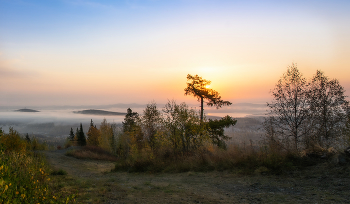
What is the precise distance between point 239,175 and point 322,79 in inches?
593

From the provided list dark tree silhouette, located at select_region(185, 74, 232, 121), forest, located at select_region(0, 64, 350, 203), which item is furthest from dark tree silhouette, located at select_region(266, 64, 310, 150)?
dark tree silhouette, located at select_region(185, 74, 232, 121)

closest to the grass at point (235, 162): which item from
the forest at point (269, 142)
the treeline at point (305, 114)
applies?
the forest at point (269, 142)

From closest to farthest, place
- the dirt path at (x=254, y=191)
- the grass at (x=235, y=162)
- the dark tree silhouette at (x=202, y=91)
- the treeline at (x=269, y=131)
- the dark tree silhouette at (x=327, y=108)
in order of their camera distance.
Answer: the dirt path at (x=254, y=191) < the grass at (x=235, y=162) < the treeline at (x=269, y=131) < the dark tree silhouette at (x=327, y=108) < the dark tree silhouette at (x=202, y=91)

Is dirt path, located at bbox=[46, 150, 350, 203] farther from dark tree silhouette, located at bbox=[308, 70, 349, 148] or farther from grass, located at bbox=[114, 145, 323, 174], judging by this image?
dark tree silhouette, located at bbox=[308, 70, 349, 148]

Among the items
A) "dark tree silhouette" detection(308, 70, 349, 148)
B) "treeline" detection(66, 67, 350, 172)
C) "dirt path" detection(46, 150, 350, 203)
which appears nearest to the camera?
"dirt path" detection(46, 150, 350, 203)

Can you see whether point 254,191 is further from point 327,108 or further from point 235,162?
point 327,108

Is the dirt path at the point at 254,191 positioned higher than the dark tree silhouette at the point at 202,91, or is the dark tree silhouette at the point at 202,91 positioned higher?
the dark tree silhouette at the point at 202,91

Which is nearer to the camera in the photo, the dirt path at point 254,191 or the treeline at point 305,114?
the dirt path at point 254,191

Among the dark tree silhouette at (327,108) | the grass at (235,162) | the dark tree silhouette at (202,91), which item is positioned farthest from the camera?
the dark tree silhouette at (202,91)

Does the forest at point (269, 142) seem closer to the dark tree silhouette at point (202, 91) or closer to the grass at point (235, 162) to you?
the grass at point (235, 162)

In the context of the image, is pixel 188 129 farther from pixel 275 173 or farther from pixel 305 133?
pixel 305 133

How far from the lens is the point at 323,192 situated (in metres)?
6.76

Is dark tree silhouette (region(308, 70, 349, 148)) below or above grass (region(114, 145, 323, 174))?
above

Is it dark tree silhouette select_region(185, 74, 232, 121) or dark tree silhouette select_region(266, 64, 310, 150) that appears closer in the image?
dark tree silhouette select_region(266, 64, 310, 150)
